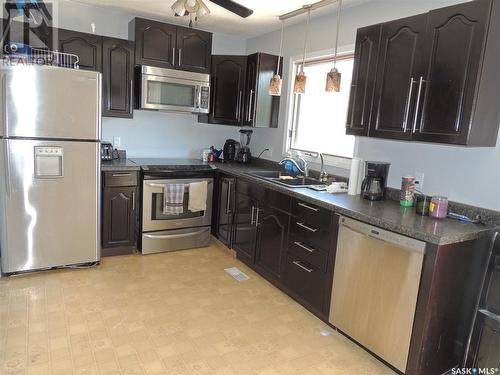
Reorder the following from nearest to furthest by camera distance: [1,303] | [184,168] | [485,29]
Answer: [485,29], [1,303], [184,168]

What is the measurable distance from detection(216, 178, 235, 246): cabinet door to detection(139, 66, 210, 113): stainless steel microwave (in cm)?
87

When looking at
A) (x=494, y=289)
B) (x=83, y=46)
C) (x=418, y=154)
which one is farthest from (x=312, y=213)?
(x=83, y=46)

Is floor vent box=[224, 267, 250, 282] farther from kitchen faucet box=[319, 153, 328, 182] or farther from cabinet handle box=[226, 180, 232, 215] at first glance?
kitchen faucet box=[319, 153, 328, 182]

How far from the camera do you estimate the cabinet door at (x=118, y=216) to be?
11.3 feet

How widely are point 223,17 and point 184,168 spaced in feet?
5.29

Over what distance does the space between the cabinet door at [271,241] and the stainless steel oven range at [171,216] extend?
86 cm

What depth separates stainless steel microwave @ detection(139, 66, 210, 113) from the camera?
3666 mm

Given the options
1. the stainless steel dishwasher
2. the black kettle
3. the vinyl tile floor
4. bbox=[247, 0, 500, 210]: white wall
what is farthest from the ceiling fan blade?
the black kettle

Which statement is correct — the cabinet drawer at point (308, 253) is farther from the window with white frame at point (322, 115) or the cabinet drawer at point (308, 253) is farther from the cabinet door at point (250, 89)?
the cabinet door at point (250, 89)

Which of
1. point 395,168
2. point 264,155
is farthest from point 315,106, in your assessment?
point 395,168

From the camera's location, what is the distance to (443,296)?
77.9 inches

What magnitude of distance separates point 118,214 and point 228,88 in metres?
1.80

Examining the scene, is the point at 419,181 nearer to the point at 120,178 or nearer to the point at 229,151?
the point at 229,151

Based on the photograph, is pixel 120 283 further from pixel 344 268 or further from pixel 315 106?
pixel 315 106
